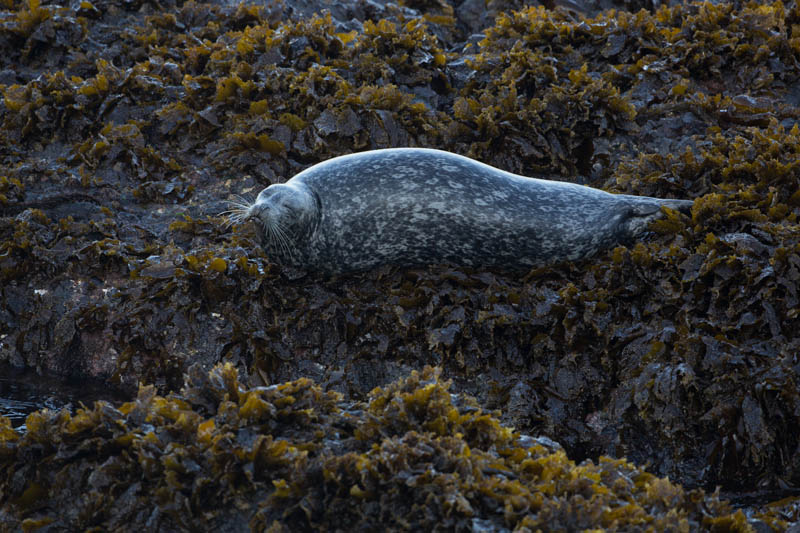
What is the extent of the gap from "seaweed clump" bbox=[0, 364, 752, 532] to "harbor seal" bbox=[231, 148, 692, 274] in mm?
1531

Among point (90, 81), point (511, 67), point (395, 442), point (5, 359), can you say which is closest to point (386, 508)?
point (395, 442)

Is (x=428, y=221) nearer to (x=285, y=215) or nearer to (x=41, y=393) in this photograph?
(x=285, y=215)

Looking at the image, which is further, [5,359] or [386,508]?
[5,359]

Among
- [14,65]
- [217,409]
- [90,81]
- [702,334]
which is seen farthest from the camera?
[14,65]

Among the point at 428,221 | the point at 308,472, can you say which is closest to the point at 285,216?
the point at 428,221

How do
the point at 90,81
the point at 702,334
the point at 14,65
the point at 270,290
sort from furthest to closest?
the point at 14,65 < the point at 90,81 < the point at 270,290 < the point at 702,334

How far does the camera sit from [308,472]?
281cm

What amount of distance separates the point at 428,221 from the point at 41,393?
2226 mm

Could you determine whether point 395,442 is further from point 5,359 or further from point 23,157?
point 23,157

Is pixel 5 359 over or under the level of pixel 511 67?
under

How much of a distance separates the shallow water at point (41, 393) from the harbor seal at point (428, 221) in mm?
1178

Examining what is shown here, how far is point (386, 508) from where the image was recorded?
2695 millimetres

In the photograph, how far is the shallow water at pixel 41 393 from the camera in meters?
4.21

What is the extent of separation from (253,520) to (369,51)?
4513 millimetres
